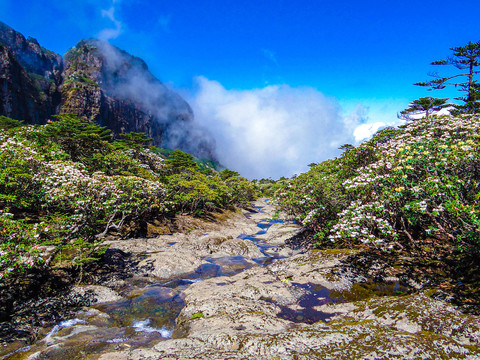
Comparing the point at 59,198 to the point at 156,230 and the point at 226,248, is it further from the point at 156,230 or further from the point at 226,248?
the point at 156,230

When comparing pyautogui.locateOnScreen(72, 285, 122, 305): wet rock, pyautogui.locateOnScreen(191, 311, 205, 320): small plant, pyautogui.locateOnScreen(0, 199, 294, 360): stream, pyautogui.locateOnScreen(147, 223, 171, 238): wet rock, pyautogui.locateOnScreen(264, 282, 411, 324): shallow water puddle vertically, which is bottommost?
pyautogui.locateOnScreen(0, 199, 294, 360): stream

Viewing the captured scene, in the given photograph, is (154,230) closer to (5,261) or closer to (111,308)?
(111,308)

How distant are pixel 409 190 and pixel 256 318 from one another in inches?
360

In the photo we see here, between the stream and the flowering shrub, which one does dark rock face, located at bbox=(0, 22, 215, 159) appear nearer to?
the stream

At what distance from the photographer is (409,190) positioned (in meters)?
10.8

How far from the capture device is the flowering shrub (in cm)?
930

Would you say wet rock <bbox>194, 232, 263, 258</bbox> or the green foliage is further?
wet rock <bbox>194, 232, 263, 258</bbox>

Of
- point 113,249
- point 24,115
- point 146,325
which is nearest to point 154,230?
point 113,249

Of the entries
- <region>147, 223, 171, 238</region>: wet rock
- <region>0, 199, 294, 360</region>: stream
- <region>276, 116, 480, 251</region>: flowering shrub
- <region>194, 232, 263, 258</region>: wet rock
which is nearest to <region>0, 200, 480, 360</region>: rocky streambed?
<region>0, 199, 294, 360</region>: stream

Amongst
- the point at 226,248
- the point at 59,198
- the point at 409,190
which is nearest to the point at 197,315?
the point at 59,198

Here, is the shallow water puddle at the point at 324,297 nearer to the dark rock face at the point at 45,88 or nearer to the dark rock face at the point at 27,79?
the dark rock face at the point at 27,79

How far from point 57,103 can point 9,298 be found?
608 ft

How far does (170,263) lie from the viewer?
16.3m

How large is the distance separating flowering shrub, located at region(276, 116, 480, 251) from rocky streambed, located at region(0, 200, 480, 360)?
277 cm
